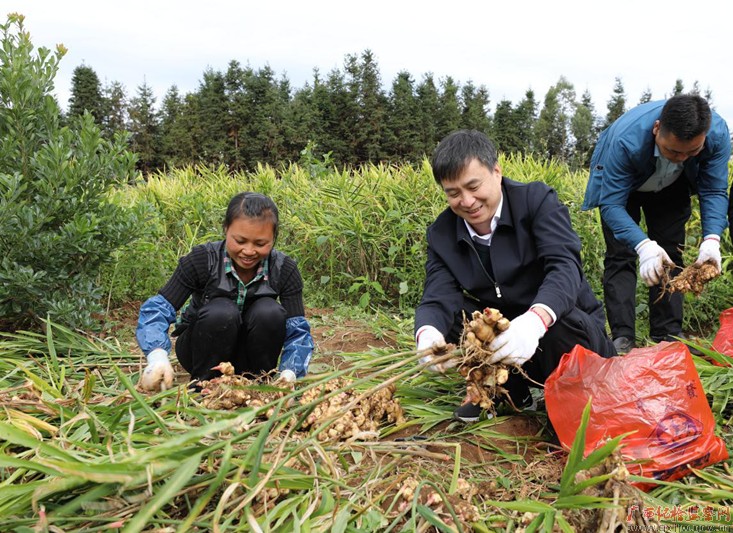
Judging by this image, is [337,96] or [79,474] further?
[337,96]

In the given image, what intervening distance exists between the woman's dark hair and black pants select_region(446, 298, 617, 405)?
83cm

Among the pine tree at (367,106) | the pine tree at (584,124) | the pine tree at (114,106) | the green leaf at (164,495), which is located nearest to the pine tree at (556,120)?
the pine tree at (584,124)

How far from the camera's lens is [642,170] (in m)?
2.88

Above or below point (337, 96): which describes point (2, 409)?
below

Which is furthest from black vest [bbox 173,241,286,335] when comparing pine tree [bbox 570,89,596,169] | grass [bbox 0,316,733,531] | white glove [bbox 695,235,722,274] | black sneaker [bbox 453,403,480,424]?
pine tree [bbox 570,89,596,169]

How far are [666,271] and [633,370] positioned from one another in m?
1.29

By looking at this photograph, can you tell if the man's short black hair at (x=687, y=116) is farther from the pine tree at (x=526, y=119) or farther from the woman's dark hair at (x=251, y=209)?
the pine tree at (x=526, y=119)

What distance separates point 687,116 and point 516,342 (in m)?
1.60

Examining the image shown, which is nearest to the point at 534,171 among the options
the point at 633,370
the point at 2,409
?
the point at 633,370

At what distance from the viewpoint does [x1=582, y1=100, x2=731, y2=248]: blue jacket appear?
2807 mm

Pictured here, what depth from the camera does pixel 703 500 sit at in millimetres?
1571

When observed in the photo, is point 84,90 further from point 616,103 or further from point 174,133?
point 616,103

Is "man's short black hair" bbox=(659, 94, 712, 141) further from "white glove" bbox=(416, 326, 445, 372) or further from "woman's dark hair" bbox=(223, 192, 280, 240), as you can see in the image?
"woman's dark hair" bbox=(223, 192, 280, 240)

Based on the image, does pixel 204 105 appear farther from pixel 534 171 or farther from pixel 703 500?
pixel 703 500
